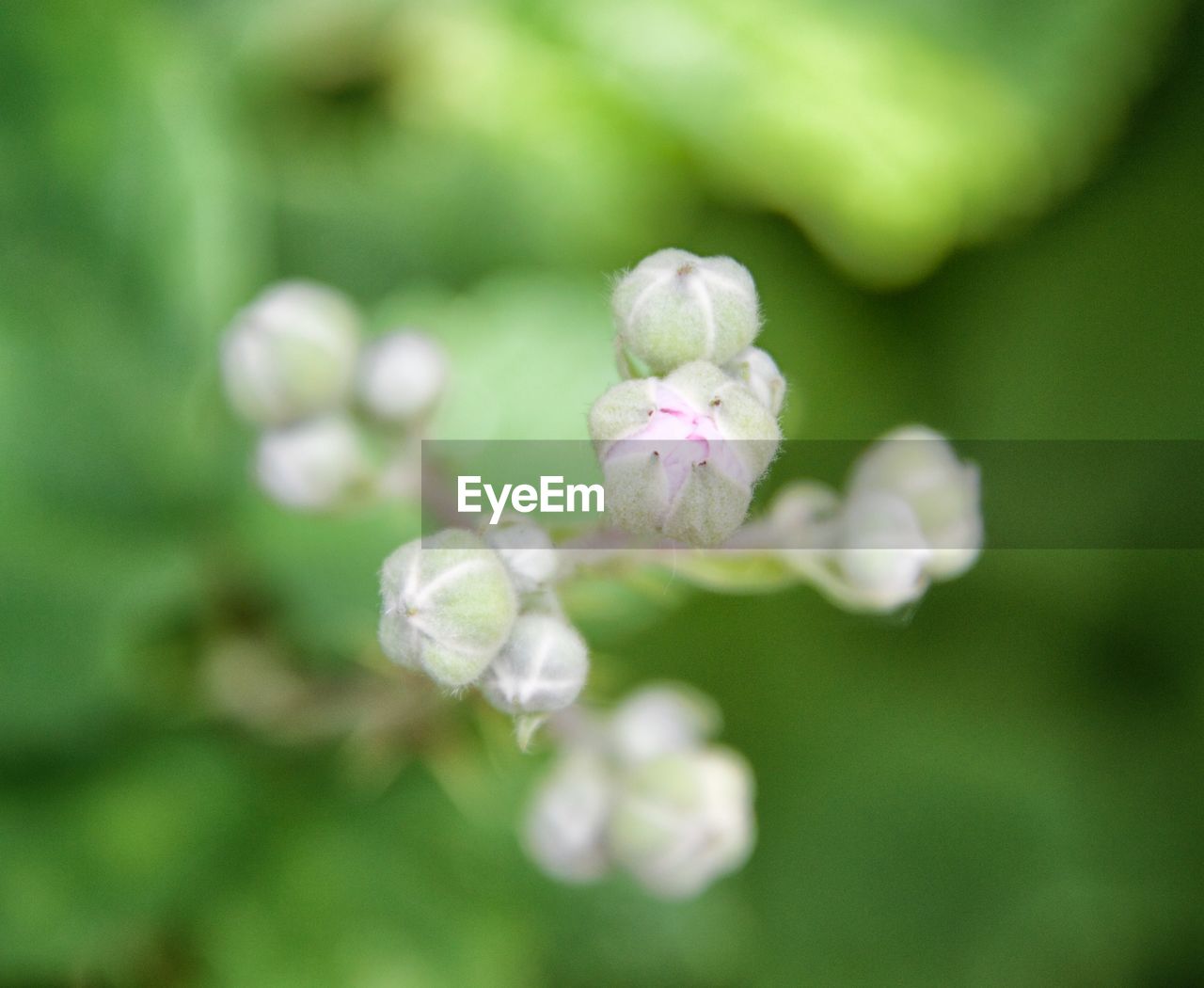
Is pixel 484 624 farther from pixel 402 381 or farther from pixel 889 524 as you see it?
pixel 402 381

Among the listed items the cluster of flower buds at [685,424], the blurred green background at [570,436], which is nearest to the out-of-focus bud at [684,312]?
the cluster of flower buds at [685,424]

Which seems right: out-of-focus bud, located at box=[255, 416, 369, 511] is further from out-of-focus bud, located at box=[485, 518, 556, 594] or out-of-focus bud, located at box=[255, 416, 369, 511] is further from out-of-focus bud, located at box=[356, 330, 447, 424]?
out-of-focus bud, located at box=[485, 518, 556, 594]

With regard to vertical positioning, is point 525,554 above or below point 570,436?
below

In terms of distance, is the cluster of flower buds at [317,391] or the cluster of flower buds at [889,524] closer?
the cluster of flower buds at [889,524]

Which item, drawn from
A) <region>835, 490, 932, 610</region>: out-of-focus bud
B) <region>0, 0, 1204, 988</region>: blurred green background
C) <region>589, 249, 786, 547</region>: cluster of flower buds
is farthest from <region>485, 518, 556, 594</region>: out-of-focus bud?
<region>0, 0, 1204, 988</region>: blurred green background

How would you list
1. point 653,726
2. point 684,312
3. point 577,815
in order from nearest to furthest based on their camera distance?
point 684,312, point 577,815, point 653,726

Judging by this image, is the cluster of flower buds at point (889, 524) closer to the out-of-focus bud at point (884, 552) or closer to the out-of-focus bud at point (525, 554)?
the out-of-focus bud at point (884, 552)


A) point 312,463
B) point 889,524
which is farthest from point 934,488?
point 312,463
